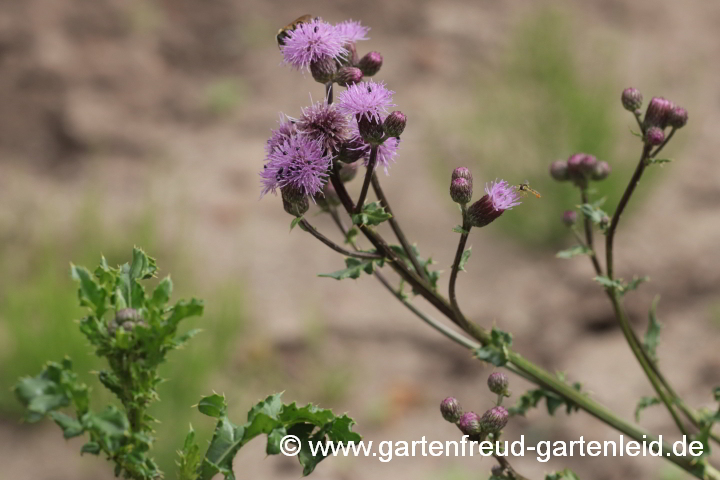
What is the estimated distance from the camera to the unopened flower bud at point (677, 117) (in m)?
1.62

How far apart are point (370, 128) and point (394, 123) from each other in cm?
5

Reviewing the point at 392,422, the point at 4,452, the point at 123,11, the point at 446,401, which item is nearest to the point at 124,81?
the point at 123,11

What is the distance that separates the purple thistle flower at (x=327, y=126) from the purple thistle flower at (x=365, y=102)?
2 cm

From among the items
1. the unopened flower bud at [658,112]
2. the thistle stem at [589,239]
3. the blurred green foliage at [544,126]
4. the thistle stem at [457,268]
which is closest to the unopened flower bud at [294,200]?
the thistle stem at [457,268]

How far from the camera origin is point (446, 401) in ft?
4.77

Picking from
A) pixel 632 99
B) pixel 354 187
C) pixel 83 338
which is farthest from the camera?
pixel 354 187

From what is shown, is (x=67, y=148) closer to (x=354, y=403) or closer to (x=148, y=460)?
(x=354, y=403)

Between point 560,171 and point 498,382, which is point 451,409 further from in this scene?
point 560,171

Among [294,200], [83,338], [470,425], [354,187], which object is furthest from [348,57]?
[354,187]

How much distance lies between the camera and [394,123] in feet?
4.45

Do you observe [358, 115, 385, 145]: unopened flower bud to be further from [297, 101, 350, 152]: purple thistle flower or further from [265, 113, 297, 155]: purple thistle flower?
[265, 113, 297, 155]: purple thistle flower

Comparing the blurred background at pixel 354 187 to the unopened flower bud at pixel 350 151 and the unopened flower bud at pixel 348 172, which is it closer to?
the unopened flower bud at pixel 348 172

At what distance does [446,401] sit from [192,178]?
4.62 metres

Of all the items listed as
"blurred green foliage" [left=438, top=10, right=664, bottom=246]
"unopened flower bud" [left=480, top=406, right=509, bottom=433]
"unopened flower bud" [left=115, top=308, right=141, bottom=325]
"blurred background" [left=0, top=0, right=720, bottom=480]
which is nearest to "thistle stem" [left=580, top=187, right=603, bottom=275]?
"unopened flower bud" [left=480, top=406, right=509, bottom=433]
